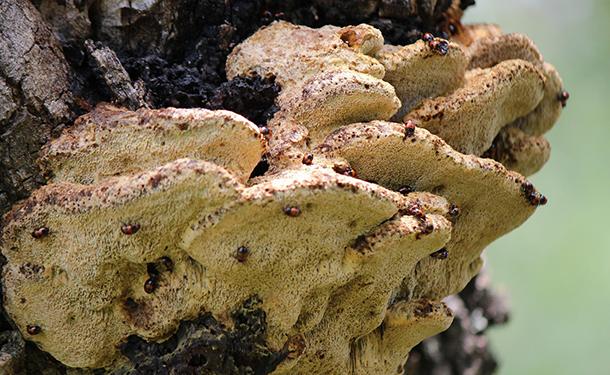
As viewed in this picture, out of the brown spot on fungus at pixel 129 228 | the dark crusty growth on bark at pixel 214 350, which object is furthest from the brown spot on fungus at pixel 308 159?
the brown spot on fungus at pixel 129 228

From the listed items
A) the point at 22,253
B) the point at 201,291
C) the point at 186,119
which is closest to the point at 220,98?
the point at 186,119

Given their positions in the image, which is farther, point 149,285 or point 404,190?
point 404,190

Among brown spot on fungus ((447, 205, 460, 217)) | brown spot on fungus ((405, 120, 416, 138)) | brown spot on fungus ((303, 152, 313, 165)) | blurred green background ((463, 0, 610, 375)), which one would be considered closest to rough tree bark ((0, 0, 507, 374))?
brown spot on fungus ((303, 152, 313, 165))

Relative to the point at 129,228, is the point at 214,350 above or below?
below

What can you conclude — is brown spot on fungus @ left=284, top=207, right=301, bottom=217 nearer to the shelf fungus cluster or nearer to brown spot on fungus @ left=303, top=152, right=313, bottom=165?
the shelf fungus cluster

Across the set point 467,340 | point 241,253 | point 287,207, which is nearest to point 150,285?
point 241,253

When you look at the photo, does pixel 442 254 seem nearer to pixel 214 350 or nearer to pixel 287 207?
pixel 287 207

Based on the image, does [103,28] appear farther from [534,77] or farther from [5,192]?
[534,77]
